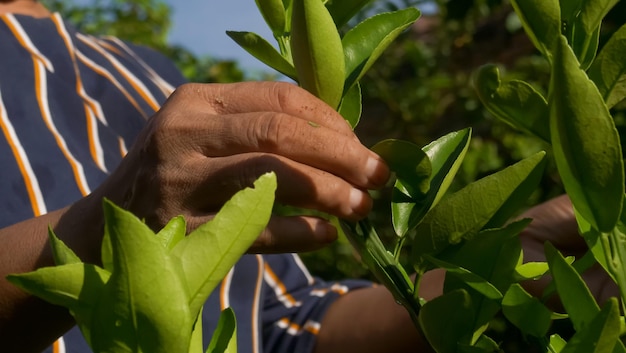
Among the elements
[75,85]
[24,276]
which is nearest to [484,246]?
[24,276]

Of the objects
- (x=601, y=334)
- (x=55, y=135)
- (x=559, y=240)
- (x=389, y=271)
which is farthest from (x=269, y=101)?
(x=55, y=135)

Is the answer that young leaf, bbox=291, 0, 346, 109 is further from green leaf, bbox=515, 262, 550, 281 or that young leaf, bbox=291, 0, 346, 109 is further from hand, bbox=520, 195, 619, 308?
hand, bbox=520, 195, 619, 308

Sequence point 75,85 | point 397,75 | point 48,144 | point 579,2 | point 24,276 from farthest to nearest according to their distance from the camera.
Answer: point 397,75 → point 75,85 → point 48,144 → point 579,2 → point 24,276

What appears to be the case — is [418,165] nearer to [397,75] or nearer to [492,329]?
[492,329]

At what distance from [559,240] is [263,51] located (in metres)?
0.59

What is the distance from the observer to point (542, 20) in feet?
1.52

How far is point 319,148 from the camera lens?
532 millimetres

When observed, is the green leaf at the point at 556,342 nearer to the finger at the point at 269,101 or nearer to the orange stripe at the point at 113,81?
the finger at the point at 269,101

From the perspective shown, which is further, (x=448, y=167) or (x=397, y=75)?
(x=397, y=75)

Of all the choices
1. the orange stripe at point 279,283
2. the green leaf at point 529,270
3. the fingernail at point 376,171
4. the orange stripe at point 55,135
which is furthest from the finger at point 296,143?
the orange stripe at point 279,283

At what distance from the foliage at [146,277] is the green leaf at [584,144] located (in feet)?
0.43

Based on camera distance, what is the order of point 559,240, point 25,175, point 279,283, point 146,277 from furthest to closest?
point 279,283 → point 25,175 → point 559,240 → point 146,277

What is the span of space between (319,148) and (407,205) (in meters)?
0.06

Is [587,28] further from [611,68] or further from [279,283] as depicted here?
[279,283]
